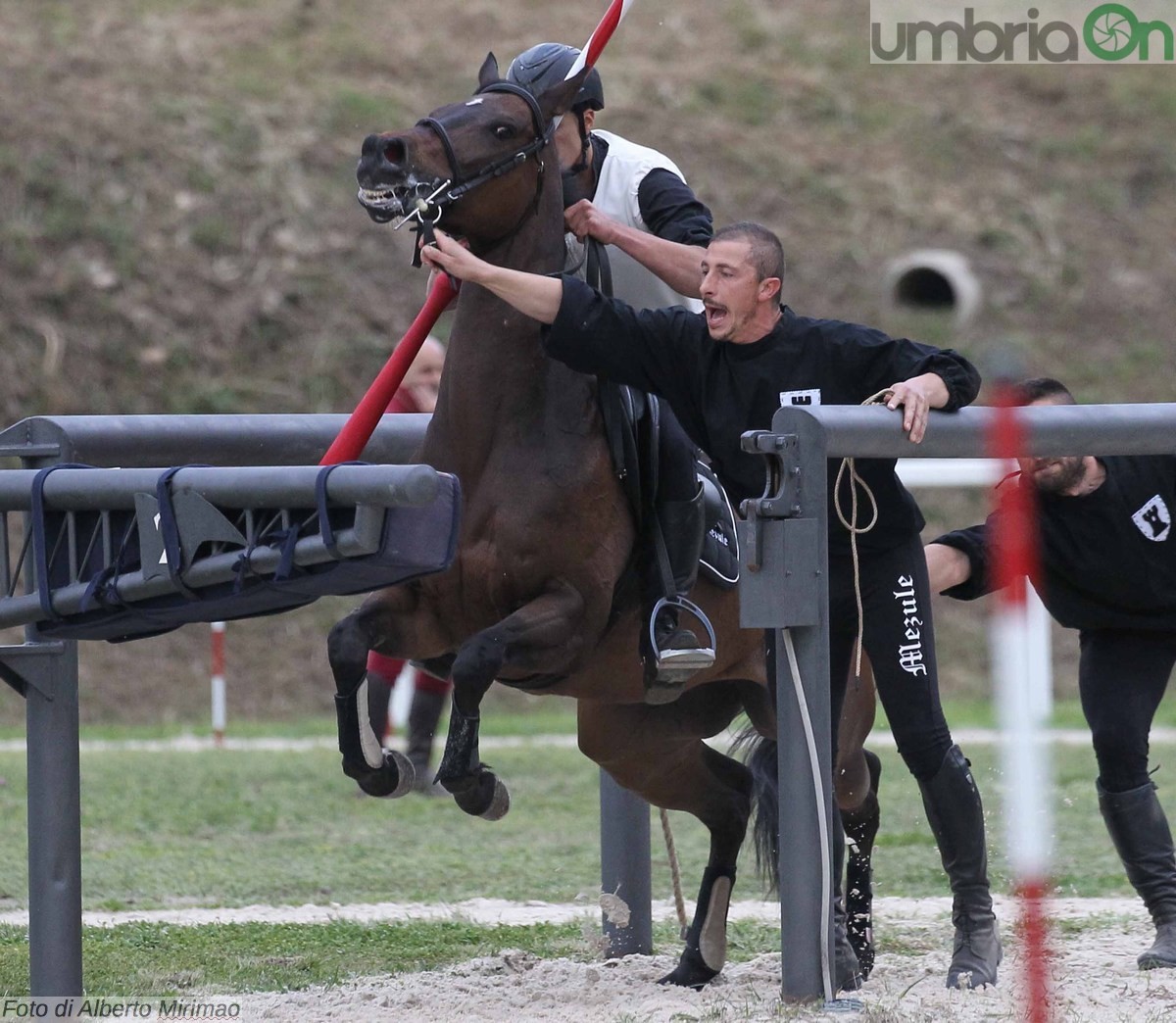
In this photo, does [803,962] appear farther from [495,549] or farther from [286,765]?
[286,765]

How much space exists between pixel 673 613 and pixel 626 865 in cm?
119

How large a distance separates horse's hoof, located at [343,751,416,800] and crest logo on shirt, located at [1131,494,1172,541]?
7.15ft

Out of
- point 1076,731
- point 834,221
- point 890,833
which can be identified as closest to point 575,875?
point 890,833

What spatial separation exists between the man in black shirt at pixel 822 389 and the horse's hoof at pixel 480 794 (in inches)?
34.3

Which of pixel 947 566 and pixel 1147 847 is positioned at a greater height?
pixel 947 566

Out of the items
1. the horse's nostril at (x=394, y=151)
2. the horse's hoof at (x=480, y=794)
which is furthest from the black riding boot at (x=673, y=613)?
the horse's nostril at (x=394, y=151)

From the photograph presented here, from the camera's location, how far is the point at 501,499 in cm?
438

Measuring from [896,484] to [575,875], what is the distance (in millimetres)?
3026

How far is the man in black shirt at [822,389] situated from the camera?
14.3ft

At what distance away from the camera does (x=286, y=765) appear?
9969 millimetres

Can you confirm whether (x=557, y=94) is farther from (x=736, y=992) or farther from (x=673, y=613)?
(x=736, y=992)

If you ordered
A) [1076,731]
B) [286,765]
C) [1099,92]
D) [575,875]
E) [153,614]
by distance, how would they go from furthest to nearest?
[1099,92], [1076,731], [286,765], [575,875], [153,614]

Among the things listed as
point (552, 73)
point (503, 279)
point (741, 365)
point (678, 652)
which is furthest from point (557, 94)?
point (678, 652)

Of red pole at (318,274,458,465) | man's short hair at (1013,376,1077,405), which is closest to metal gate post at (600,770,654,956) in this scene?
red pole at (318,274,458,465)
